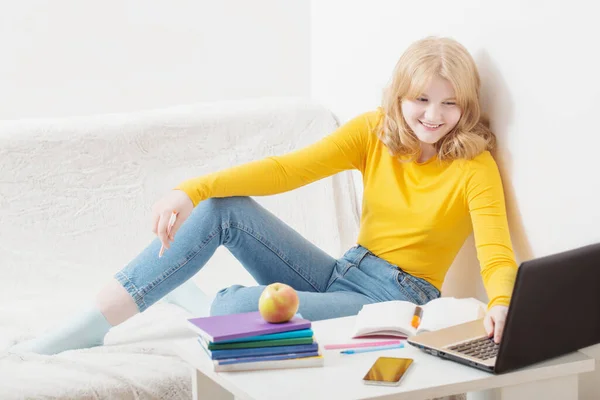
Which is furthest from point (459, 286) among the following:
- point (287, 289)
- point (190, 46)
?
point (190, 46)

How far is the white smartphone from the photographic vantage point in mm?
1280

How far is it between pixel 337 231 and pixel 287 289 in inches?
42.8

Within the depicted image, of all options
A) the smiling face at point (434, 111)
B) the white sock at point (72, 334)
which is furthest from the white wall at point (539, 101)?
the white sock at point (72, 334)

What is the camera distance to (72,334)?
187cm

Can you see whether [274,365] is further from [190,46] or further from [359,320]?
[190,46]

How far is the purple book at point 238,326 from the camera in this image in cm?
136

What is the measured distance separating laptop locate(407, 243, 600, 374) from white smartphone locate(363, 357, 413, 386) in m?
0.08

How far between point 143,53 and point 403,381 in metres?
2.03

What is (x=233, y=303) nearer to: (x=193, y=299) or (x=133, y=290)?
(x=133, y=290)

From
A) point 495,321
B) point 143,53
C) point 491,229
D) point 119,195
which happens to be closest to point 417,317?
point 495,321

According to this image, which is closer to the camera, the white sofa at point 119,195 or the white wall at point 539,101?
the white wall at point 539,101

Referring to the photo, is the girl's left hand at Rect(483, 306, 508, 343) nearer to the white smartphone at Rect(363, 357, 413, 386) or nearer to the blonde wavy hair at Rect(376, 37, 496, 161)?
the white smartphone at Rect(363, 357, 413, 386)

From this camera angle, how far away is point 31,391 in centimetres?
165

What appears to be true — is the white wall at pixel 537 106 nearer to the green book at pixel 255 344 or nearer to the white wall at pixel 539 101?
the white wall at pixel 539 101
